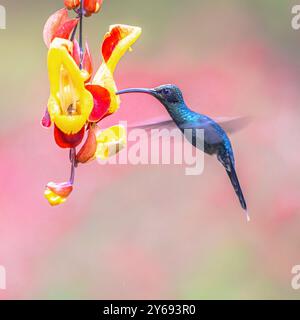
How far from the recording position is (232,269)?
6.23 ft

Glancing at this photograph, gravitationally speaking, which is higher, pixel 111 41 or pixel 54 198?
pixel 111 41

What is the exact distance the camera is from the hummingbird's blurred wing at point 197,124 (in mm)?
844

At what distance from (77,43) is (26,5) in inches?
43.7

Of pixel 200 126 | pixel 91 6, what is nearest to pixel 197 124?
pixel 200 126

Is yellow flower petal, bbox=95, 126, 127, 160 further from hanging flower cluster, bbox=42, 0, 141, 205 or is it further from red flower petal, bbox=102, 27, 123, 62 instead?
red flower petal, bbox=102, 27, 123, 62

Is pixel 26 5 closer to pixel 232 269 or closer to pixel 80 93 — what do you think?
pixel 232 269

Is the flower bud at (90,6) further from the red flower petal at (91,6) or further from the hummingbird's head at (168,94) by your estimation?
the hummingbird's head at (168,94)

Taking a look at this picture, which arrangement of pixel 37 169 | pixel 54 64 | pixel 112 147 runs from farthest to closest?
pixel 37 169
pixel 112 147
pixel 54 64

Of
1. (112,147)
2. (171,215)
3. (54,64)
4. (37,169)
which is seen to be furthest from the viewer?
(171,215)

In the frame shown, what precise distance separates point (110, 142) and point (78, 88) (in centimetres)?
10

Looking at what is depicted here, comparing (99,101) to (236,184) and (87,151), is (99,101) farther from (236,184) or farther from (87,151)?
(236,184)

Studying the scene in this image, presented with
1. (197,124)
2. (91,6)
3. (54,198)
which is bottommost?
(54,198)

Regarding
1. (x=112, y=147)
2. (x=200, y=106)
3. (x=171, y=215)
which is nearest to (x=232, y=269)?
(x=171, y=215)

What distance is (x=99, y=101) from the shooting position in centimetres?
77
